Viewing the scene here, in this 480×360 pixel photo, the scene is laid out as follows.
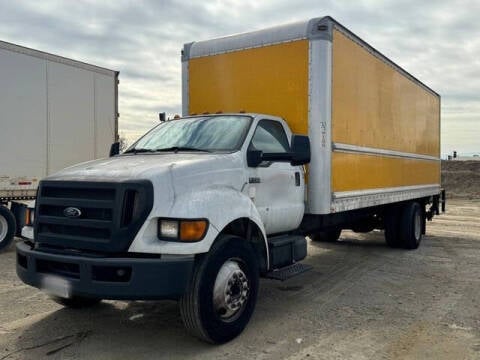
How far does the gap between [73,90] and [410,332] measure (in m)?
8.74

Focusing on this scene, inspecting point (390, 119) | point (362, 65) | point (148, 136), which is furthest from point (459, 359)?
point (390, 119)

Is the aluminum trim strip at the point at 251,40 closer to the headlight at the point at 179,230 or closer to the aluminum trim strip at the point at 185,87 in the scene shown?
the aluminum trim strip at the point at 185,87

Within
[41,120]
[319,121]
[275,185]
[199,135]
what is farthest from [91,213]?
[41,120]

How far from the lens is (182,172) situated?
4430 millimetres

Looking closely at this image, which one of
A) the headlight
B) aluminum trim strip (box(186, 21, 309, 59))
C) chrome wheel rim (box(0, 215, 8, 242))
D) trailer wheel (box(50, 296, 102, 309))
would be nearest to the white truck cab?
the headlight

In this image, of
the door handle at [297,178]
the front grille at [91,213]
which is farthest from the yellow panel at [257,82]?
the front grille at [91,213]

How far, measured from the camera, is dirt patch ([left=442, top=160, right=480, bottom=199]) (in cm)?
2744

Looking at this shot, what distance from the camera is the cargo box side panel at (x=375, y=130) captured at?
6.77 metres

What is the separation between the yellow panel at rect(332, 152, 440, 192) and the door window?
84cm

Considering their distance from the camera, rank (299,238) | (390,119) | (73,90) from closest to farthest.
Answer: (299,238)
(390,119)
(73,90)

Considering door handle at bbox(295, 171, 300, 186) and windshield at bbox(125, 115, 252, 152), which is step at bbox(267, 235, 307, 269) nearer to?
door handle at bbox(295, 171, 300, 186)

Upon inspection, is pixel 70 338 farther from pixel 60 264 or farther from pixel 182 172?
pixel 182 172

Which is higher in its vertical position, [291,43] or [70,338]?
[291,43]

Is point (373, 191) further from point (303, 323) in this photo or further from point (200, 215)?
point (200, 215)
